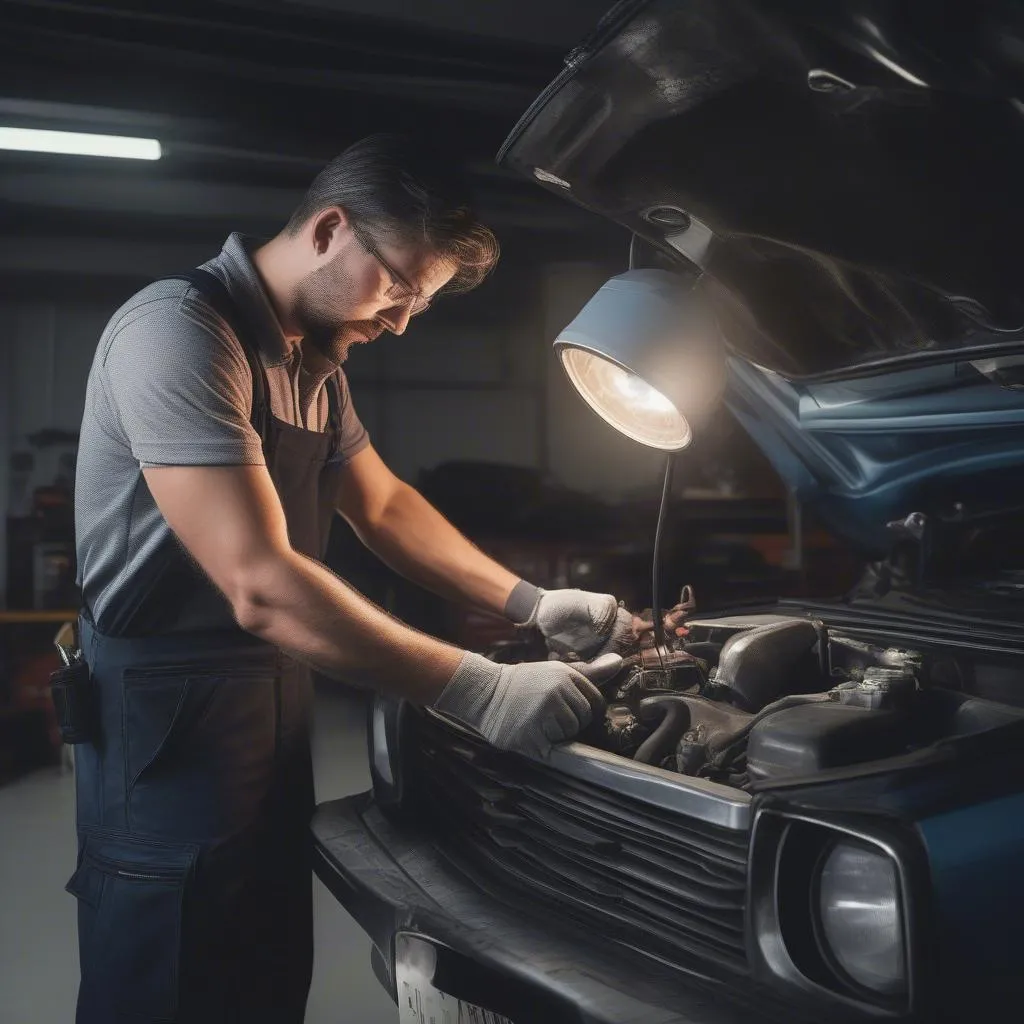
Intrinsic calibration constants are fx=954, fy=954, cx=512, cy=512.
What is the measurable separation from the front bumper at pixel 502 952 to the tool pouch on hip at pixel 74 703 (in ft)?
1.34

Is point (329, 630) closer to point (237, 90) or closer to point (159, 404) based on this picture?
point (159, 404)

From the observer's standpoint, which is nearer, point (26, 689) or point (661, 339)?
point (661, 339)

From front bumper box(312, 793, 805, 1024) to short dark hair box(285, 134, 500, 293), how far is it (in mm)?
945

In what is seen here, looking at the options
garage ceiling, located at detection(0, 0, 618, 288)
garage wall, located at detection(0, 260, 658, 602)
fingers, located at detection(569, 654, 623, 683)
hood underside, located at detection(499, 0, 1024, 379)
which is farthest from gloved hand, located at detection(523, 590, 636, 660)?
garage ceiling, located at detection(0, 0, 618, 288)

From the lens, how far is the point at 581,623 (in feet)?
6.16

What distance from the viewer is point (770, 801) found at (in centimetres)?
95

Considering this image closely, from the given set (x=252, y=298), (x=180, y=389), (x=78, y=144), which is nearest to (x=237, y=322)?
(x=252, y=298)

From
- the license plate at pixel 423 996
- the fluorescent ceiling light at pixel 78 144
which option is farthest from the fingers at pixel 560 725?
the fluorescent ceiling light at pixel 78 144

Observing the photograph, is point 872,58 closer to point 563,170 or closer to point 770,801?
point 563,170

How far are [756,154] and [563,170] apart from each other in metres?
0.31

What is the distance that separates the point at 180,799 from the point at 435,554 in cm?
71

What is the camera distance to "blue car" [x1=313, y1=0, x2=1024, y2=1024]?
0.92m

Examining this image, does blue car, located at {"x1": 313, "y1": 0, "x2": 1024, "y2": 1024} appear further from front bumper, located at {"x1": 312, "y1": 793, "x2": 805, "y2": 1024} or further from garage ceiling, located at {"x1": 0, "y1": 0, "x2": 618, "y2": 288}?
garage ceiling, located at {"x1": 0, "y1": 0, "x2": 618, "y2": 288}

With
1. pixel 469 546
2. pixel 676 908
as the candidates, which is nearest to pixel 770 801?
pixel 676 908
